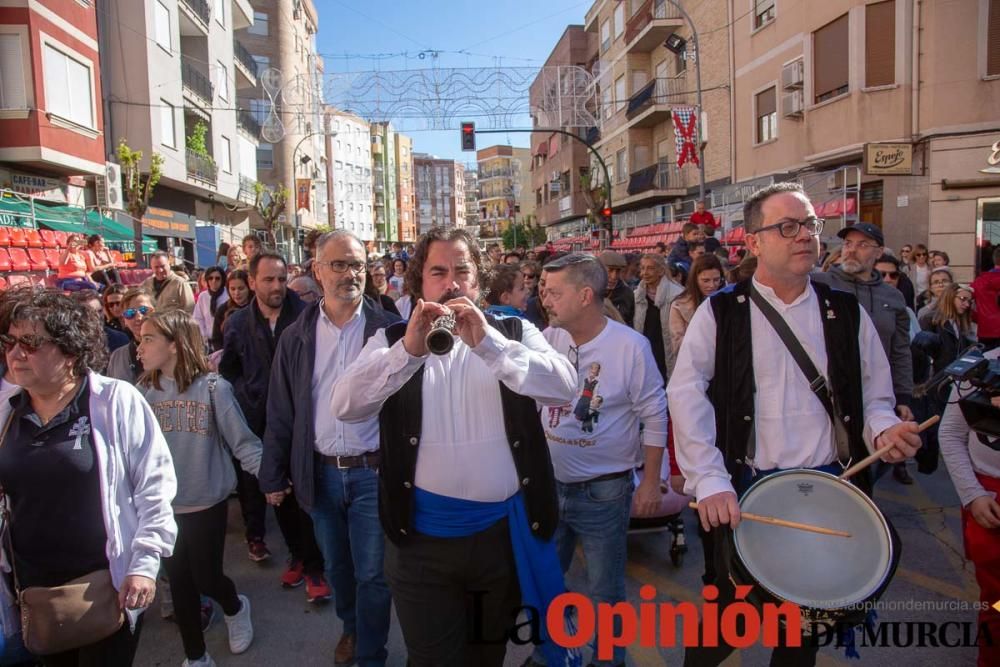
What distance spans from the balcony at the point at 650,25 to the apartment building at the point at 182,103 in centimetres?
1700

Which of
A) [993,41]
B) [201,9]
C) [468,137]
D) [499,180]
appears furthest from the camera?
[499,180]

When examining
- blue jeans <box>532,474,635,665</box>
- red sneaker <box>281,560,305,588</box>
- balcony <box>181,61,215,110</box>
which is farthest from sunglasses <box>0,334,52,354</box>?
balcony <box>181,61,215,110</box>

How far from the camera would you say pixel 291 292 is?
4.79 metres

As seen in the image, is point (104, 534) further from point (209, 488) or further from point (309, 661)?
point (309, 661)

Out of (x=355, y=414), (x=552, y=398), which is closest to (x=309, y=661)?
(x=355, y=414)

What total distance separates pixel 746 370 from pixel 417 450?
128cm

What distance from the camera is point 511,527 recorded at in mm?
2355

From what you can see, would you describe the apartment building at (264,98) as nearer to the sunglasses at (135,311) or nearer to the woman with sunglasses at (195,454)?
the sunglasses at (135,311)

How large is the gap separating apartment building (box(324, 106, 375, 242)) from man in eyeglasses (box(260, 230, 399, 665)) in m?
57.3

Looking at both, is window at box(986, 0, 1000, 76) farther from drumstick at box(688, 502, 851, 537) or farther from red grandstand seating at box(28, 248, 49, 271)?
red grandstand seating at box(28, 248, 49, 271)

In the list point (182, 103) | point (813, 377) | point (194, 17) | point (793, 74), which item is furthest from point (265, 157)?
point (813, 377)

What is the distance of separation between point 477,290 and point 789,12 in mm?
19704

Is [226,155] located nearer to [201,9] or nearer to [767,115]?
[201,9]

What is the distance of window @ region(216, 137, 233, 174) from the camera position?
26.3 m
